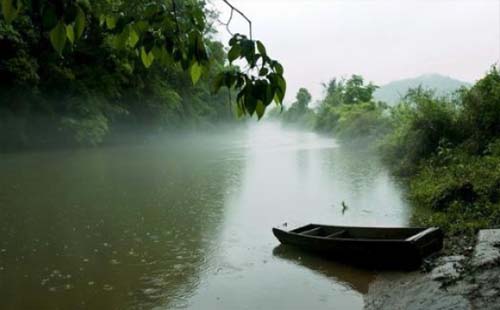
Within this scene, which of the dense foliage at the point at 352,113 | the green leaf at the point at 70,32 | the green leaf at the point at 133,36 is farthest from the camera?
the dense foliage at the point at 352,113

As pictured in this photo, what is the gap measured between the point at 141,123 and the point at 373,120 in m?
13.8

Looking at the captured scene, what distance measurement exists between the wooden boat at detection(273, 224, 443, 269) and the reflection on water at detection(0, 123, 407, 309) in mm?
190

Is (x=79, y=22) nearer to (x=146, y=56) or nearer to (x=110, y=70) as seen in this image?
(x=146, y=56)

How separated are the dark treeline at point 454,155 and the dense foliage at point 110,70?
15.0 feet

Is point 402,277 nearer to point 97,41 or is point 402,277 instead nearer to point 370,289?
point 370,289

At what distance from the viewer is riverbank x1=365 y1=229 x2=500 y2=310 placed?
4.07 metres

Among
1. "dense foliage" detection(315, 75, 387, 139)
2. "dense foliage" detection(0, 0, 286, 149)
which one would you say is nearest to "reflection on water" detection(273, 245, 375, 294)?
"dense foliage" detection(0, 0, 286, 149)

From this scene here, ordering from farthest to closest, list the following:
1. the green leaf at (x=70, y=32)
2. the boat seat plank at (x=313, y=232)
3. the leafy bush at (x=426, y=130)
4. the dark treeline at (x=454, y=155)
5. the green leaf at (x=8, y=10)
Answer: the leafy bush at (x=426, y=130) < the dark treeline at (x=454, y=155) < the boat seat plank at (x=313, y=232) < the green leaf at (x=70, y=32) < the green leaf at (x=8, y=10)

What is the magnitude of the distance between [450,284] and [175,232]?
4385 millimetres

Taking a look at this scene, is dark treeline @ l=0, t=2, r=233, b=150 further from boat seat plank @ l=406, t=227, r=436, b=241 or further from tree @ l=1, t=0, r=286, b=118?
tree @ l=1, t=0, r=286, b=118

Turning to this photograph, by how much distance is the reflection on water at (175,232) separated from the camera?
502 centimetres

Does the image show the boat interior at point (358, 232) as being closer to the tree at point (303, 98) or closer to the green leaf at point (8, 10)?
the green leaf at point (8, 10)

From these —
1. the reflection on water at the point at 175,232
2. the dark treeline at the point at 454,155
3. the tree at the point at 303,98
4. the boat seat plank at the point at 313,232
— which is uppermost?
the tree at the point at 303,98

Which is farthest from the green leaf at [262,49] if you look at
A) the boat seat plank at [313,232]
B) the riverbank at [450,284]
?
the boat seat plank at [313,232]
